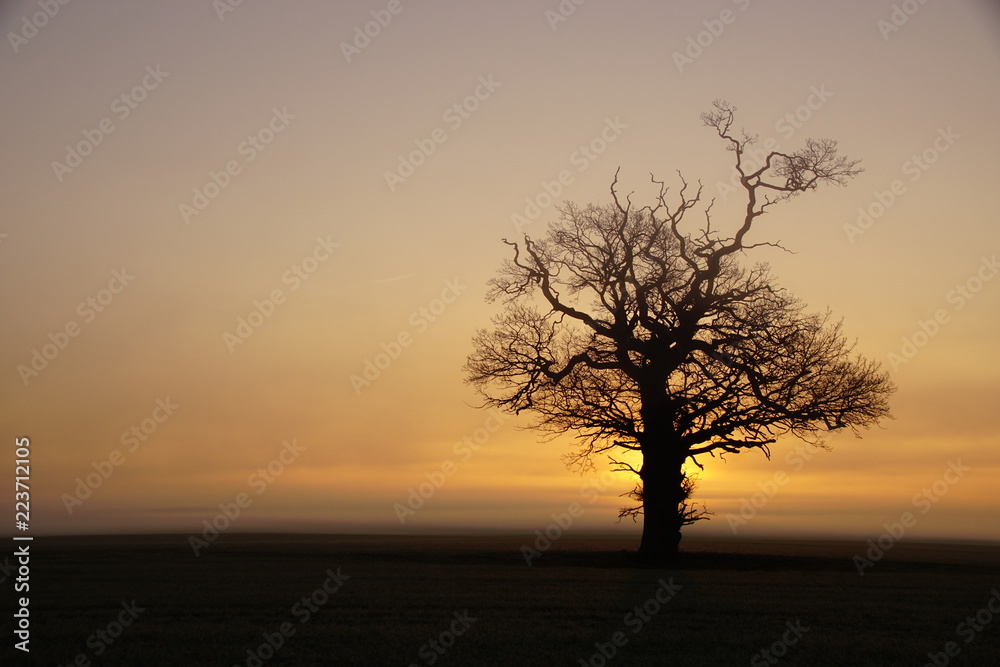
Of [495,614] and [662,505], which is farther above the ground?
[662,505]

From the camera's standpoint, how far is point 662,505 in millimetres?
30812

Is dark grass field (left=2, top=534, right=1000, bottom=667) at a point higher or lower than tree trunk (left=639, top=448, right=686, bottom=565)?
lower

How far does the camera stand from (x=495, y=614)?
1823cm

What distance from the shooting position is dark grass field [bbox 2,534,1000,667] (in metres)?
14.8

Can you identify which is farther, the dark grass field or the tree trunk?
the tree trunk

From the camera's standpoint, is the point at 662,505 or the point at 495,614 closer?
the point at 495,614

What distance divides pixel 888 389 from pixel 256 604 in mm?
21551

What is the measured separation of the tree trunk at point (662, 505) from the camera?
30.6 metres

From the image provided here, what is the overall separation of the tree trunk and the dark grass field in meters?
1.44

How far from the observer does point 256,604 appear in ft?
62.7

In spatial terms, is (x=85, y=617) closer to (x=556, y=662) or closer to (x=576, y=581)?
(x=556, y=662)

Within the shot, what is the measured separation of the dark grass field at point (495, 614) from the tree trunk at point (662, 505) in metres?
1.44

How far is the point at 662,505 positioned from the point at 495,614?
1385 cm

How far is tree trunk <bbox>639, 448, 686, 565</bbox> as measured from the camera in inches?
1205
